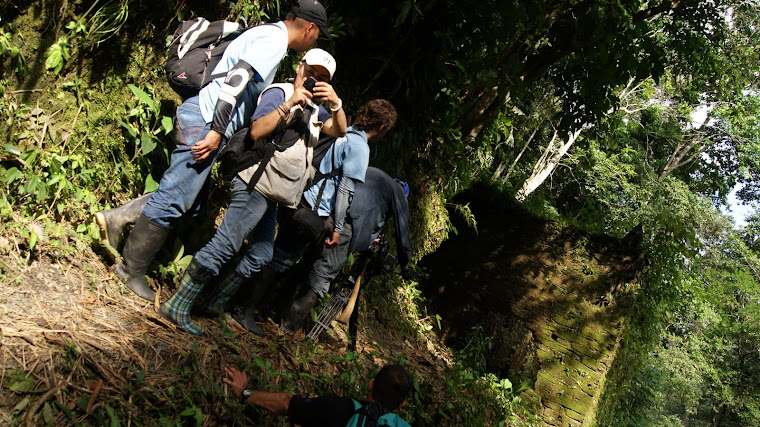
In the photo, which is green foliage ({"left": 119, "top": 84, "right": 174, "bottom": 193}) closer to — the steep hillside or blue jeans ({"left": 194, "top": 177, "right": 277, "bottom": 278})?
blue jeans ({"left": 194, "top": 177, "right": 277, "bottom": 278})

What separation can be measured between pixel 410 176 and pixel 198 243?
3598mm

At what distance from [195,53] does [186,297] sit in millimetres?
1442

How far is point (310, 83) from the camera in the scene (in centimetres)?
305

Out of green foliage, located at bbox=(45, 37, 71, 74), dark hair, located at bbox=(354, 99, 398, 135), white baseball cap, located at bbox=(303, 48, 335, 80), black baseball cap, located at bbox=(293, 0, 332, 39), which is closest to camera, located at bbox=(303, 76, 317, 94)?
white baseball cap, located at bbox=(303, 48, 335, 80)

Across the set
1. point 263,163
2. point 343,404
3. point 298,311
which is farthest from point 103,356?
point 298,311

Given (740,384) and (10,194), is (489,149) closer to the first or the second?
(10,194)

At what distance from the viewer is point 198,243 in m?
3.79

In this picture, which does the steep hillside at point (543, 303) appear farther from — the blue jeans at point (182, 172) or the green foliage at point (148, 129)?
the blue jeans at point (182, 172)

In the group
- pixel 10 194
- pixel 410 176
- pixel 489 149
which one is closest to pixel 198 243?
pixel 10 194

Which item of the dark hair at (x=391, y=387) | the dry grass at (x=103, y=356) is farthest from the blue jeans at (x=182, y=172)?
the dark hair at (x=391, y=387)

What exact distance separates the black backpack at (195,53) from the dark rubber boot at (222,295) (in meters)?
1.25

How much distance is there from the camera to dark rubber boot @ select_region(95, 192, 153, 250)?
3.19 m

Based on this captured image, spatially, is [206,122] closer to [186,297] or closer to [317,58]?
[317,58]

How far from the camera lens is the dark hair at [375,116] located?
3758 mm
